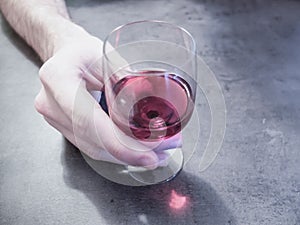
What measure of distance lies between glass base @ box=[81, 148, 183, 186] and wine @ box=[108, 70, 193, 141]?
0.22 feet

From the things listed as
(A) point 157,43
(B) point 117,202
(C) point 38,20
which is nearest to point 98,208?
(B) point 117,202

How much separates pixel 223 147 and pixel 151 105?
0.12 m

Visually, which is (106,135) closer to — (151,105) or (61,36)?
(151,105)

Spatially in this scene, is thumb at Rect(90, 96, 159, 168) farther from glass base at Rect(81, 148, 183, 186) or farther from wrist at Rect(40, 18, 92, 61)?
wrist at Rect(40, 18, 92, 61)

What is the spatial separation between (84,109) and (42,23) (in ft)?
0.93

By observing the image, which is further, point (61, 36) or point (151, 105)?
point (61, 36)

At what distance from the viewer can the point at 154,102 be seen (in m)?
0.54

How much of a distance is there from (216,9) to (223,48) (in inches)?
4.4

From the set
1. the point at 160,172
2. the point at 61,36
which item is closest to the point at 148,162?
the point at 160,172

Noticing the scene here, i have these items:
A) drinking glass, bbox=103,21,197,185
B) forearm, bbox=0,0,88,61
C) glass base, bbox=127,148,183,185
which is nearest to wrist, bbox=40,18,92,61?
forearm, bbox=0,0,88,61

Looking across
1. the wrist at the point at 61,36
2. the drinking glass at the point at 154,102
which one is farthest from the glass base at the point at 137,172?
the wrist at the point at 61,36

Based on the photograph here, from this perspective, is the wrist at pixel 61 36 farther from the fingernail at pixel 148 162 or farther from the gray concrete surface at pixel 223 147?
the fingernail at pixel 148 162

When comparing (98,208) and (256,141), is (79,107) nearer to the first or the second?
(98,208)

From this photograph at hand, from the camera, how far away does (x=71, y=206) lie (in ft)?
1.76
